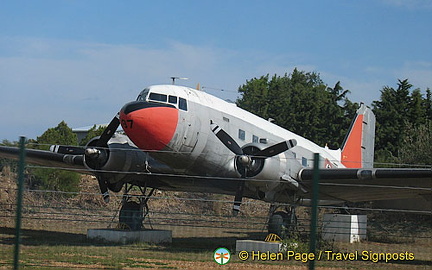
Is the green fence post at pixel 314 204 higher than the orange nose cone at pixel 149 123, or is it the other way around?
the orange nose cone at pixel 149 123

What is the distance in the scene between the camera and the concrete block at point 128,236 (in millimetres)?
12844

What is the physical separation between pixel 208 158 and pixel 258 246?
2590 mm

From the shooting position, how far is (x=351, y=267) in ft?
32.6

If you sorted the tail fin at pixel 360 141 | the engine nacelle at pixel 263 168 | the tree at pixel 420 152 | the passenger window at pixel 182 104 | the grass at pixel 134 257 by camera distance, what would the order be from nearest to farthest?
the grass at pixel 134 257, the engine nacelle at pixel 263 168, the passenger window at pixel 182 104, the tail fin at pixel 360 141, the tree at pixel 420 152

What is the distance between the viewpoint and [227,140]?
13.4m

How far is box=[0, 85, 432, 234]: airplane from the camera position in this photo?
12820 millimetres

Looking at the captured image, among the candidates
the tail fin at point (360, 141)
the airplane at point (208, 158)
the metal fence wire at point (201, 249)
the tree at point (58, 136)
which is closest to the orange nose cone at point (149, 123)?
the airplane at point (208, 158)

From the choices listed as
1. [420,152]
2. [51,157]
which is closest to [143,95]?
[51,157]

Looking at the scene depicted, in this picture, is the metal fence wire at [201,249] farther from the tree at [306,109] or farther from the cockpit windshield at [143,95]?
the tree at [306,109]

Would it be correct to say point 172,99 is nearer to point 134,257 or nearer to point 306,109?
point 134,257

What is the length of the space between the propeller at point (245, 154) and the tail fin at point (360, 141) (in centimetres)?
753

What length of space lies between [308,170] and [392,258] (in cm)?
371

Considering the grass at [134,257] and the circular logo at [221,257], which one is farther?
the circular logo at [221,257]

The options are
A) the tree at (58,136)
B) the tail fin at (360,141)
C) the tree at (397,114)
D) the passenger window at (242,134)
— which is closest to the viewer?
the passenger window at (242,134)
